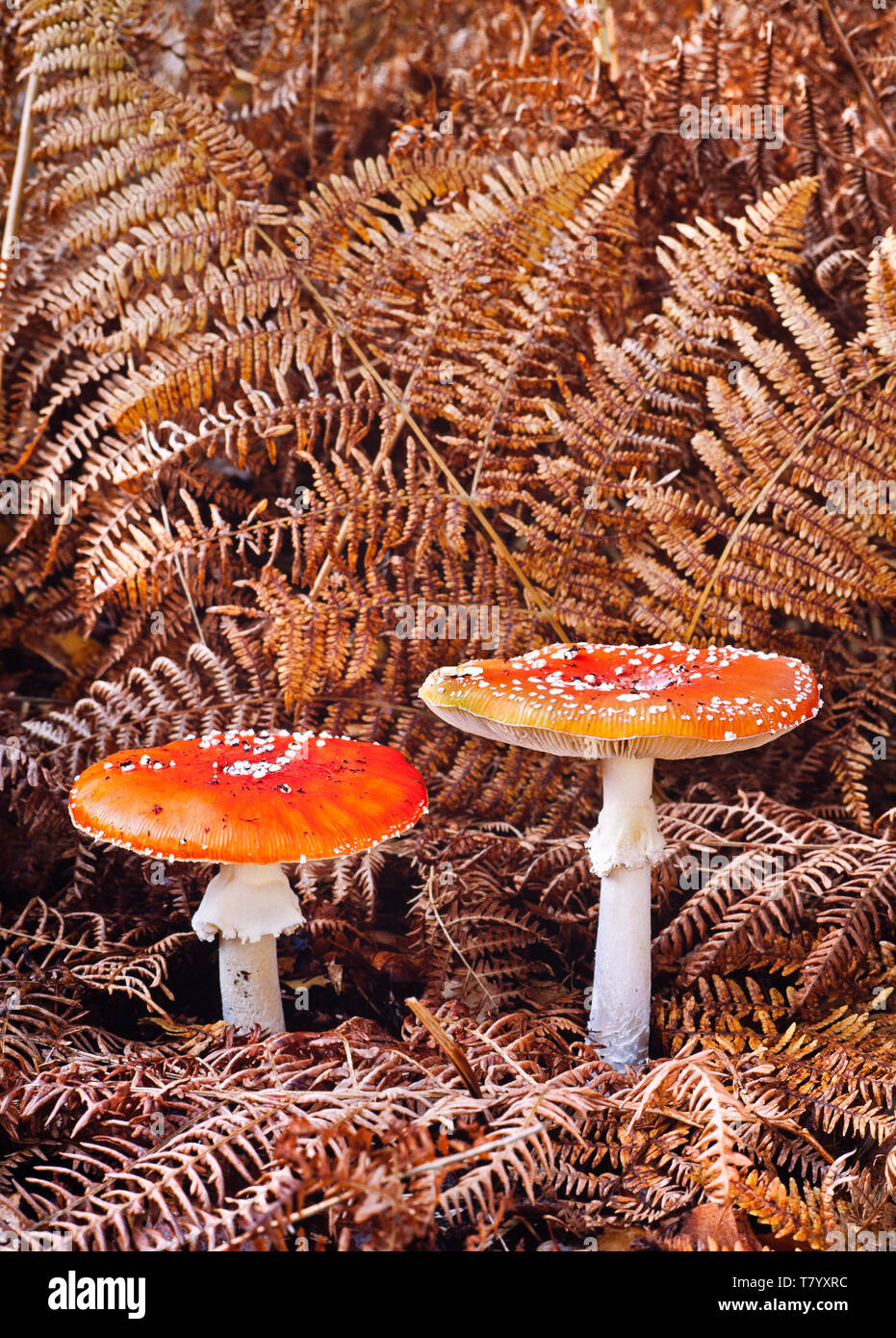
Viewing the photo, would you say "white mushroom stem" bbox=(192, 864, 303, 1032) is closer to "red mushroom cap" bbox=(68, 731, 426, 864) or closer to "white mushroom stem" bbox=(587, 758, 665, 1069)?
"red mushroom cap" bbox=(68, 731, 426, 864)

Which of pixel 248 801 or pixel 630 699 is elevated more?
pixel 630 699

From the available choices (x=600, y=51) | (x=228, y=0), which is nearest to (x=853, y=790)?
(x=600, y=51)

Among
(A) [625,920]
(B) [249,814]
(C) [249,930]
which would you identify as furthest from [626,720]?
(C) [249,930]

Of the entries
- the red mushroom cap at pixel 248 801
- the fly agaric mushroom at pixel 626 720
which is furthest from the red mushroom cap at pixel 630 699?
the red mushroom cap at pixel 248 801

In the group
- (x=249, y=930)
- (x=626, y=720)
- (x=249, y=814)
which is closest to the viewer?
(x=626, y=720)

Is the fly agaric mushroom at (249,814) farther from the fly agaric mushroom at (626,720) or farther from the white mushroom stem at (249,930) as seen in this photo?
the fly agaric mushroom at (626,720)

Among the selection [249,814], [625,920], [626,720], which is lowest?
[625,920]

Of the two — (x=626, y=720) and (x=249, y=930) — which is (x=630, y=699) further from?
(x=249, y=930)
